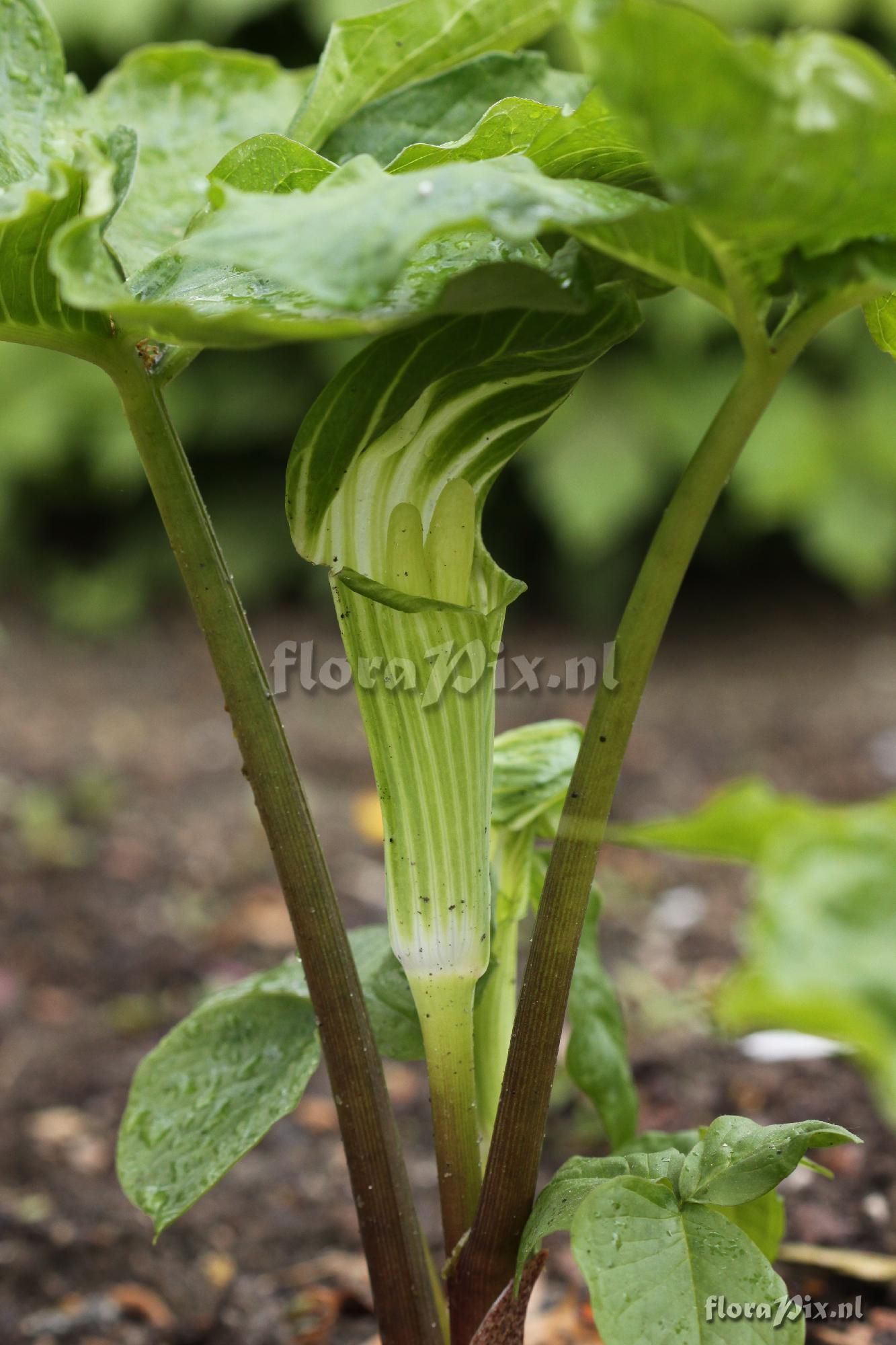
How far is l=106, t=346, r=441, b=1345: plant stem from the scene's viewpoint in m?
0.64

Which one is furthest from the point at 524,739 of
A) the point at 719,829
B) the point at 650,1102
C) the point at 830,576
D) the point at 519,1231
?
the point at 830,576

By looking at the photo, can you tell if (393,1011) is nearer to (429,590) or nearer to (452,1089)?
(452,1089)

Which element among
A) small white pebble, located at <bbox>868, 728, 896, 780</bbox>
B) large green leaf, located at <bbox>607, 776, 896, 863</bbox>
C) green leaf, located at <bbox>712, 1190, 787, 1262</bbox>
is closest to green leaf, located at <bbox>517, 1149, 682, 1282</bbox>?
green leaf, located at <bbox>712, 1190, 787, 1262</bbox>

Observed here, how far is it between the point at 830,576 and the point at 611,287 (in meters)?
2.85

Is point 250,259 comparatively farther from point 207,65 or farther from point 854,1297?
point 854,1297

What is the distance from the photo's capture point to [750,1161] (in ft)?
2.04

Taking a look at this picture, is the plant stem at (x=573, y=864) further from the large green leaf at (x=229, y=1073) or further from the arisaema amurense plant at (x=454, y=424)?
the large green leaf at (x=229, y=1073)

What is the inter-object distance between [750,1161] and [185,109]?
29.9 inches

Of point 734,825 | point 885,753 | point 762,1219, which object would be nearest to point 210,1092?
point 762,1219

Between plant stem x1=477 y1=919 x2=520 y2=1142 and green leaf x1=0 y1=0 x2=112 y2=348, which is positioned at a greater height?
green leaf x1=0 y1=0 x2=112 y2=348

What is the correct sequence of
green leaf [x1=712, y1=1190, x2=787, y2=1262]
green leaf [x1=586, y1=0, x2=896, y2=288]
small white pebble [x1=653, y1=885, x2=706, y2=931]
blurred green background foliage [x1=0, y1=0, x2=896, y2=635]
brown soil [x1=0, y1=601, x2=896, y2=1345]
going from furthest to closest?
1. blurred green background foliage [x1=0, y1=0, x2=896, y2=635]
2. small white pebble [x1=653, y1=885, x2=706, y2=931]
3. brown soil [x1=0, y1=601, x2=896, y2=1345]
4. green leaf [x1=712, y1=1190, x2=787, y2=1262]
5. green leaf [x1=586, y1=0, x2=896, y2=288]

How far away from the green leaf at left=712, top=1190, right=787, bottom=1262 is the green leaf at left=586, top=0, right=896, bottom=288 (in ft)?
1.88

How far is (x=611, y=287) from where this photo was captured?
0.58 metres

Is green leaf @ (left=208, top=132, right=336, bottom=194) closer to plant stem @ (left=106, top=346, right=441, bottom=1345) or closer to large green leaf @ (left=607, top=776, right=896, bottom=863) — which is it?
plant stem @ (left=106, top=346, right=441, bottom=1345)
